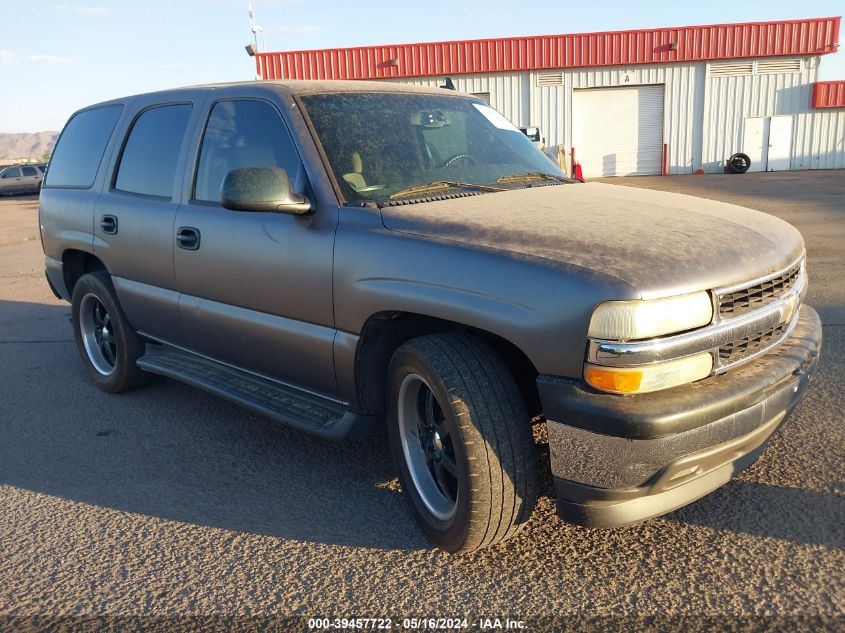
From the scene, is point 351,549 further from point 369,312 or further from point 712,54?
point 712,54

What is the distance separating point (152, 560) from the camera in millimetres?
2807

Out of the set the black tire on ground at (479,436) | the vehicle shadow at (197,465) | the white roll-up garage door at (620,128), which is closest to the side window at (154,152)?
the vehicle shadow at (197,465)

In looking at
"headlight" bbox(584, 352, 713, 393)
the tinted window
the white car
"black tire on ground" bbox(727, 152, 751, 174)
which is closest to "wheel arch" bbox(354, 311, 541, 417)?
"headlight" bbox(584, 352, 713, 393)

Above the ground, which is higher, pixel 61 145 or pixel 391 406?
pixel 61 145

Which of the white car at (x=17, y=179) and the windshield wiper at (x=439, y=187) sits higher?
the windshield wiper at (x=439, y=187)

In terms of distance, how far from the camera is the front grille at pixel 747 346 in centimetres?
241

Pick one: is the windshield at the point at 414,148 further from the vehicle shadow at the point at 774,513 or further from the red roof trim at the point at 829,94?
the red roof trim at the point at 829,94

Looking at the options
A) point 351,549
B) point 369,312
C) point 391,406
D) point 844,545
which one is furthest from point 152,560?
point 844,545

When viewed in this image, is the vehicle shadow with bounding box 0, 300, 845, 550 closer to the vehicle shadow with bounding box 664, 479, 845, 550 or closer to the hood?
the vehicle shadow with bounding box 664, 479, 845, 550

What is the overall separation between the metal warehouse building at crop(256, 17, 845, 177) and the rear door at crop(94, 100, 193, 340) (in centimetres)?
2432

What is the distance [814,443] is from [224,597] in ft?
9.24

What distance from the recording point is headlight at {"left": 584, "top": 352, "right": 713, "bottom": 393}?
221cm

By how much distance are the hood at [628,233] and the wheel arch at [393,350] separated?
0.35m

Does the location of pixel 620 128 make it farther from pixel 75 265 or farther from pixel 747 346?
pixel 747 346
